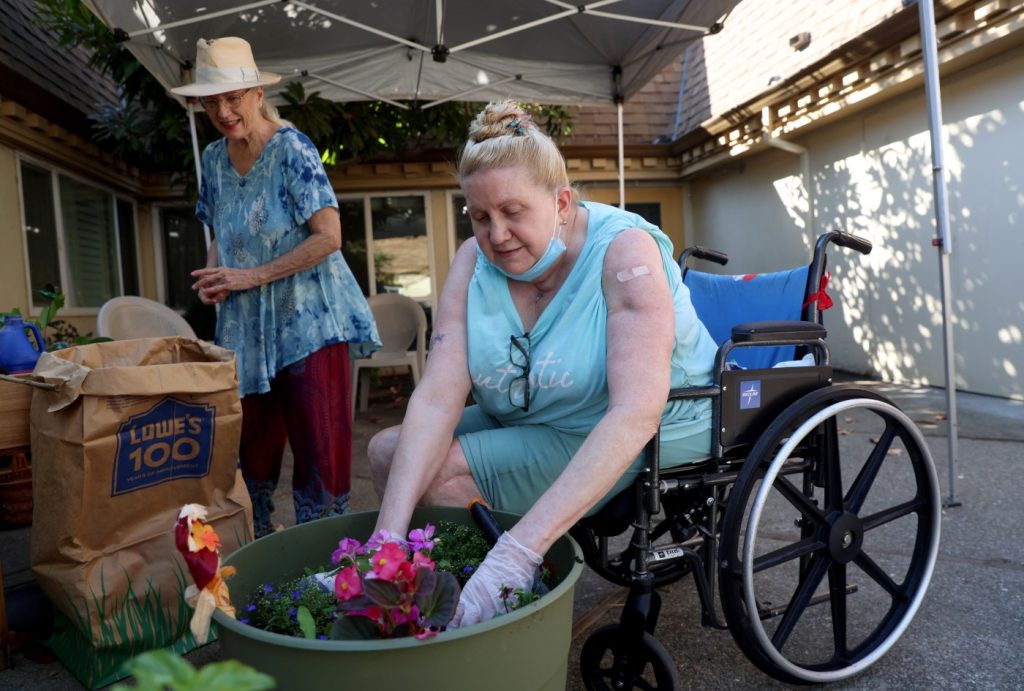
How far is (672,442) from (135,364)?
1587 mm

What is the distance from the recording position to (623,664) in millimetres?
1582

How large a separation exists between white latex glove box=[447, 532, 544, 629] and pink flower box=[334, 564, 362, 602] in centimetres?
23

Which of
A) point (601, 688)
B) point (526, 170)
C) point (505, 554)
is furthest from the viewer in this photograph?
point (601, 688)

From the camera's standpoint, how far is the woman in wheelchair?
1.45 metres

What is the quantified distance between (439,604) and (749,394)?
1.03m

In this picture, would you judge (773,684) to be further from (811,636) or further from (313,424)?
(313,424)

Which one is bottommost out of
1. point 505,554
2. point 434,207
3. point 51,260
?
point 505,554

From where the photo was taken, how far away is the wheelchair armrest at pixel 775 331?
168cm

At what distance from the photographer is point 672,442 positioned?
1.64 meters

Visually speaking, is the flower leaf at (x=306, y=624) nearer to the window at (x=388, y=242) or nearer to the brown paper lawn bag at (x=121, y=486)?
the brown paper lawn bag at (x=121, y=486)

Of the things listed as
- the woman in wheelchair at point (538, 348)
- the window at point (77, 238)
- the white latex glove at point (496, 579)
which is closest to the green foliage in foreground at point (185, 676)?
the white latex glove at point (496, 579)

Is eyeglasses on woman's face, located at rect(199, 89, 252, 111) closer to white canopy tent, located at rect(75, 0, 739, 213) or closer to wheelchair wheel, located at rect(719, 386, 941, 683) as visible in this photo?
white canopy tent, located at rect(75, 0, 739, 213)

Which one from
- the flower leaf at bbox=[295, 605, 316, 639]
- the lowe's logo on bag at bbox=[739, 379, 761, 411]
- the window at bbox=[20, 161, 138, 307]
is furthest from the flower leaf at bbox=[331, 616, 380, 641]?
the window at bbox=[20, 161, 138, 307]

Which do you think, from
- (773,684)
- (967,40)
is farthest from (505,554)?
(967,40)
